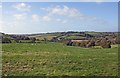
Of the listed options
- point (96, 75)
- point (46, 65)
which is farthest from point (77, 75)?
point (46, 65)

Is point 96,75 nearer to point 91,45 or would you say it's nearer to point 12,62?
point 12,62

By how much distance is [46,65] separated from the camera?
18.0m

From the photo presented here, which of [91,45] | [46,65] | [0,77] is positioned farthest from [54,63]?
[91,45]

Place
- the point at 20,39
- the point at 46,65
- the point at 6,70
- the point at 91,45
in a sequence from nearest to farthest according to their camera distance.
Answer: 1. the point at 6,70
2. the point at 46,65
3. the point at 91,45
4. the point at 20,39

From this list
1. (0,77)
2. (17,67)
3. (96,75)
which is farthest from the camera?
(17,67)

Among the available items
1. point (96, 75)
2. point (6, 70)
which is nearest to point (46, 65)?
point (6, 70)

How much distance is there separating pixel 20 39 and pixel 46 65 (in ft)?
106

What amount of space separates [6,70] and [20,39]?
3421 cm

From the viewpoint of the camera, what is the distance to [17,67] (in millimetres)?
16812

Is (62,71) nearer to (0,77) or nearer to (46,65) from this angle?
(46,65)

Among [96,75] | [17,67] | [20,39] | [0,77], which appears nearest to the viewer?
[0,77]

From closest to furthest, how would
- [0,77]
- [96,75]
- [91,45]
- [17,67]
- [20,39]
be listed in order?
[0,77] < [96,75] < [17,67] < [91,45] < [20,39]

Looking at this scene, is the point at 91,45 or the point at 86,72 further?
the point at 91,45

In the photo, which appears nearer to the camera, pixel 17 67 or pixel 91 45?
pixel 17 67
